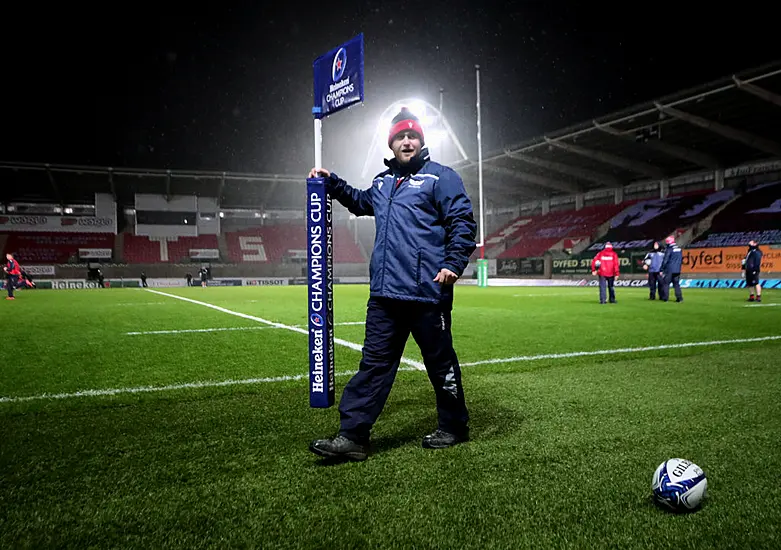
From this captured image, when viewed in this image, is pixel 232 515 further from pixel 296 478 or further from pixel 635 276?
pixel 635 276

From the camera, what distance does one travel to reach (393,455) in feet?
10.2

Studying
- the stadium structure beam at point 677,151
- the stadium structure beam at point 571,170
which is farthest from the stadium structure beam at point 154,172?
the stadium structure beam at point 677,151

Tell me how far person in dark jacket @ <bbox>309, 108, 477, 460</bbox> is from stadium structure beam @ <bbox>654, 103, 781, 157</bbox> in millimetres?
29536

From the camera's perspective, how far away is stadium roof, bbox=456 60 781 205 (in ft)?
90.2

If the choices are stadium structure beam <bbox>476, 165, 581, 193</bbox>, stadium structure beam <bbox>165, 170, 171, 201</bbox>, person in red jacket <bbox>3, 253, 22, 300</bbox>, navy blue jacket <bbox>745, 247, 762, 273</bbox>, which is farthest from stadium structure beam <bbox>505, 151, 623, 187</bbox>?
person in red jacket <bbox>3, 253, 22, 300</bbox>

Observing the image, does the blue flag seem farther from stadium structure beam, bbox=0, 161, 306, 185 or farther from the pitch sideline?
stadium structure beam, bbox=0, 161, 306, 185

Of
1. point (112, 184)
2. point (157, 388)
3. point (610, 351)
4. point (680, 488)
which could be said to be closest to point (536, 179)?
point (112, 184)

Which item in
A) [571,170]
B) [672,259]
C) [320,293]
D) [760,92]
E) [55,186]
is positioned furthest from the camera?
[55,186]

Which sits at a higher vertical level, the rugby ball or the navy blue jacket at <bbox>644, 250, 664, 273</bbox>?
the navy blue jacket at <bbox>644, 250, 664, 273</bbox>

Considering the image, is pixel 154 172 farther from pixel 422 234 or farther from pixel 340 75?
pixel 422 234

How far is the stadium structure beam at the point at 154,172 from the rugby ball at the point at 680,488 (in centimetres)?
4429

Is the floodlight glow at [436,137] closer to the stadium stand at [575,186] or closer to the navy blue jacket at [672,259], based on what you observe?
the stadium stand at [575,186]

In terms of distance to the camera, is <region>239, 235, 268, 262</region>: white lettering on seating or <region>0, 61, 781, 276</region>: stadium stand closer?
<region>0, 61, 781, 276</region>: stadium stand

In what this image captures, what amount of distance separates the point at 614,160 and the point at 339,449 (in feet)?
130
